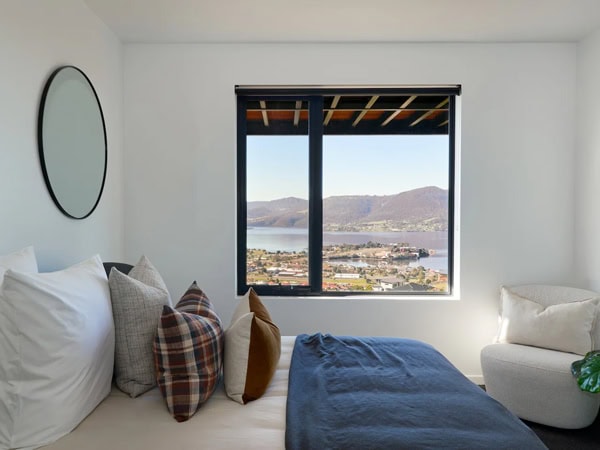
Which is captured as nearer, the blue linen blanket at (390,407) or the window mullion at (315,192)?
the blue linen blanket at (390,407)

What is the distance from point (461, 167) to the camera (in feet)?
9.91

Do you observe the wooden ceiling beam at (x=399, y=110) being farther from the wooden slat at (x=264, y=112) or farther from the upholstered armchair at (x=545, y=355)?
the upholstered armchair at (x=545, y=355)

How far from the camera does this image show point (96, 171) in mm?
2482

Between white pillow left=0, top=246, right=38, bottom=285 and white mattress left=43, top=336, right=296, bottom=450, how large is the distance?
0.57m

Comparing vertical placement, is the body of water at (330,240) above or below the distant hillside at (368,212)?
below

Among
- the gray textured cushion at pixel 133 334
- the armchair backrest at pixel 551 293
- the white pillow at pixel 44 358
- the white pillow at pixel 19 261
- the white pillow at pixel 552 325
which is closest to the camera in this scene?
the white pillow at pixel 44 358

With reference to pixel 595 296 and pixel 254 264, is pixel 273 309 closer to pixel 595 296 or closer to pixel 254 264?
pixel 254 264

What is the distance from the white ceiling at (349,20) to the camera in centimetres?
241

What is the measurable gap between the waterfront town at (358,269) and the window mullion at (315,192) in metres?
0.06

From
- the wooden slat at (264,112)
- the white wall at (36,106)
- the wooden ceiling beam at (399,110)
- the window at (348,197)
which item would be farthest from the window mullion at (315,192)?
the white wall at (36,106)

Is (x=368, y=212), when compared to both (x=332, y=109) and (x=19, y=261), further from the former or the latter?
(x=19, y=261)

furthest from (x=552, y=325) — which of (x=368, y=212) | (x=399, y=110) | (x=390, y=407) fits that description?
(x=399, y=110)

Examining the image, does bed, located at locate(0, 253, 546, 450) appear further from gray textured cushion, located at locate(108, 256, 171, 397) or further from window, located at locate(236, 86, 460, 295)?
window, located at locate(236, 86, 460, 295)

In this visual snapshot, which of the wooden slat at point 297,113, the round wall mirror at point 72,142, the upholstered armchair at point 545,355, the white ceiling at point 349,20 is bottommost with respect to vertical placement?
the upholstered armchair at point 545,355
